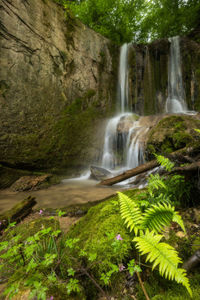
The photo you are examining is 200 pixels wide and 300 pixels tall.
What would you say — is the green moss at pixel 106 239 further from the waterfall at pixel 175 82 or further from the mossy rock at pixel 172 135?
the waterfall at pixel 175 82

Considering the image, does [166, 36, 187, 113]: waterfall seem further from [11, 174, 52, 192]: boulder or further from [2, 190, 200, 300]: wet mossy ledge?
[2, 190, 200, 300]: wet mossy ledge

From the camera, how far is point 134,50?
12.5 m

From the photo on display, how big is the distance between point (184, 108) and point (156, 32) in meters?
10.8

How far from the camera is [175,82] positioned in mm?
13156

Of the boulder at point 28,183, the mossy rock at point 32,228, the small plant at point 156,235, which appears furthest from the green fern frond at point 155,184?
the boulder at point 28,183

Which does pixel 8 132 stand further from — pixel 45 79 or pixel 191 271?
pixel 191 271

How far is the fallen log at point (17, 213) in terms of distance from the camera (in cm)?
252

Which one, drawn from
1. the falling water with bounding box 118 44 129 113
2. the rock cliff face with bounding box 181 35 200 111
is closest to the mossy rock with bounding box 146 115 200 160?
the falling water with bounding box 118 44 129 113

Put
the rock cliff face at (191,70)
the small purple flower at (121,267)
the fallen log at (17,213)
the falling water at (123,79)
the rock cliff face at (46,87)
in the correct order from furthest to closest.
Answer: the rock cliff face at (191,70), the falling water at (123,79), the rock cliff face at (46,87), the fallen log at (17,213), the small purple flower at (121,267)

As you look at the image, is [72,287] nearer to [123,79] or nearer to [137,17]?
[123,79]

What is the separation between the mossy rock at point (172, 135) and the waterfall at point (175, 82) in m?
8.78

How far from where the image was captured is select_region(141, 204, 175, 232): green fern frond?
1.16 m

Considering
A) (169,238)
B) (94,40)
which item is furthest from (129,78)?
(169,238)

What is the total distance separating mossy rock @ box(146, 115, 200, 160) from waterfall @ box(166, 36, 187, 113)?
8781 millimetres
